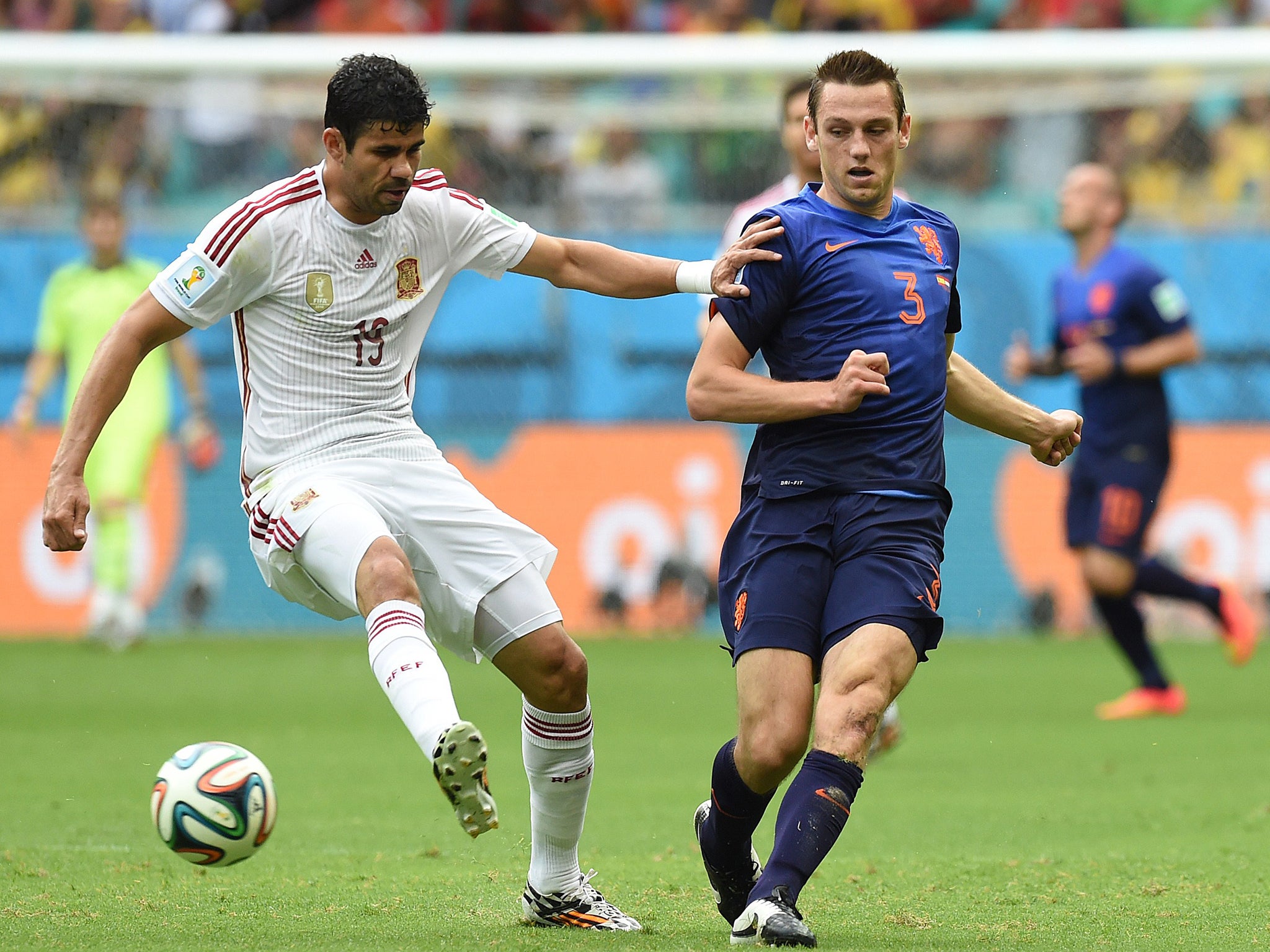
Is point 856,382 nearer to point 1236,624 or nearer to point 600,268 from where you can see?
point 600,268

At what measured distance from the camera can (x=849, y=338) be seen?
4.80m

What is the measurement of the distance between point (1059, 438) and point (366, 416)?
6.53ft

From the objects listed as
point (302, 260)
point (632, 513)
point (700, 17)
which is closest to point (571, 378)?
point (632, 513)

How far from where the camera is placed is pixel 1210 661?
13.4 meters

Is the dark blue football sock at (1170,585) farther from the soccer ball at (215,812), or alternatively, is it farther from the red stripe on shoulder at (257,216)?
the soccer ball at (215,812)

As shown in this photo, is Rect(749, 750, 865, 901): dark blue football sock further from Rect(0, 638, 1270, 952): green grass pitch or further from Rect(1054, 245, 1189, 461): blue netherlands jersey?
Rect(1054, 245, 1189, 461): blue netherlands jersey

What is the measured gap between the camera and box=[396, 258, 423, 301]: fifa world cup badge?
5.29 metres

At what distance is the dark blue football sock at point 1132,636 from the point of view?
10.3 meters

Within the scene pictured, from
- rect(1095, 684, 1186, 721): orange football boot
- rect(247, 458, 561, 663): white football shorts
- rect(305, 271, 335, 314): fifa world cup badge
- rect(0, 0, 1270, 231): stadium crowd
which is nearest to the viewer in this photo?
rect(247, 458, 561, 663): white football shorts

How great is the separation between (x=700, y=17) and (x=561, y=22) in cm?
142

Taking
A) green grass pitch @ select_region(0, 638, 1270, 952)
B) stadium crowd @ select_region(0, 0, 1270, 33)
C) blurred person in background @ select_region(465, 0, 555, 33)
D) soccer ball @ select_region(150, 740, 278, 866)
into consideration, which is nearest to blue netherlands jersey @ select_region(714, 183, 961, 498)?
green grass pitch @ select_region(0, 638, 1270, 952)

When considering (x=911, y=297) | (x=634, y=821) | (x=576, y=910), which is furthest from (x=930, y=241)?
(x=634, y=821)

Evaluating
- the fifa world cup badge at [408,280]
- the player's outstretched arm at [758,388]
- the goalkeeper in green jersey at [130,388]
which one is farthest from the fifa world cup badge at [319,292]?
the goalkeeper in green jersey at [130,388]

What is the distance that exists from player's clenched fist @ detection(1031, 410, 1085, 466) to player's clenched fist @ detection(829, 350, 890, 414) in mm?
779
